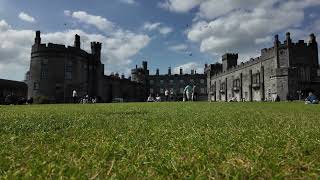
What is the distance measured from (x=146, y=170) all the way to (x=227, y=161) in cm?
81

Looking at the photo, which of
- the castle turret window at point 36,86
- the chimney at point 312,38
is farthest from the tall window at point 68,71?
the chimney at point 312,38

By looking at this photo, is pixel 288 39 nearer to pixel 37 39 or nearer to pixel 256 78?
pixel 256 78

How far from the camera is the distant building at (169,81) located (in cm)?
12544

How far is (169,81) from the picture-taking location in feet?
424

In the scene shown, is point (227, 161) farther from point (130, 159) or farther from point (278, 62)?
point (278, 62)

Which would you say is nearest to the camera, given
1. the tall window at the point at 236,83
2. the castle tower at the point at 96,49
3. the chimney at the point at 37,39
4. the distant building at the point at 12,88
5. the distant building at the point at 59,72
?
the distant building at the point at 59,72

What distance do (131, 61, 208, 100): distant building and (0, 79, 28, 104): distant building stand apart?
179 ft

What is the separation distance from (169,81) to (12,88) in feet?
225

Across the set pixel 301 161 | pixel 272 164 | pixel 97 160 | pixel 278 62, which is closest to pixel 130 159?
pixel 97 160

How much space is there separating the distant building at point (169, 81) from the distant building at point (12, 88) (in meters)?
54.5

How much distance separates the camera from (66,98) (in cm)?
6625

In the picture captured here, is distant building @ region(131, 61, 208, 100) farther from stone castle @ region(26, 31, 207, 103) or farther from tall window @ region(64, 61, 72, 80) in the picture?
tall window @ region(64, 61, 72, 80)

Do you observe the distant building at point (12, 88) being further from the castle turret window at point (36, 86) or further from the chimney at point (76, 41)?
the chimney at point (76, 41)

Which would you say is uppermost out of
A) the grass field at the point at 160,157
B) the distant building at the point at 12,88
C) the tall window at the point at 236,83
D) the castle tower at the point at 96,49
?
the castle tower at the point at 96,49
